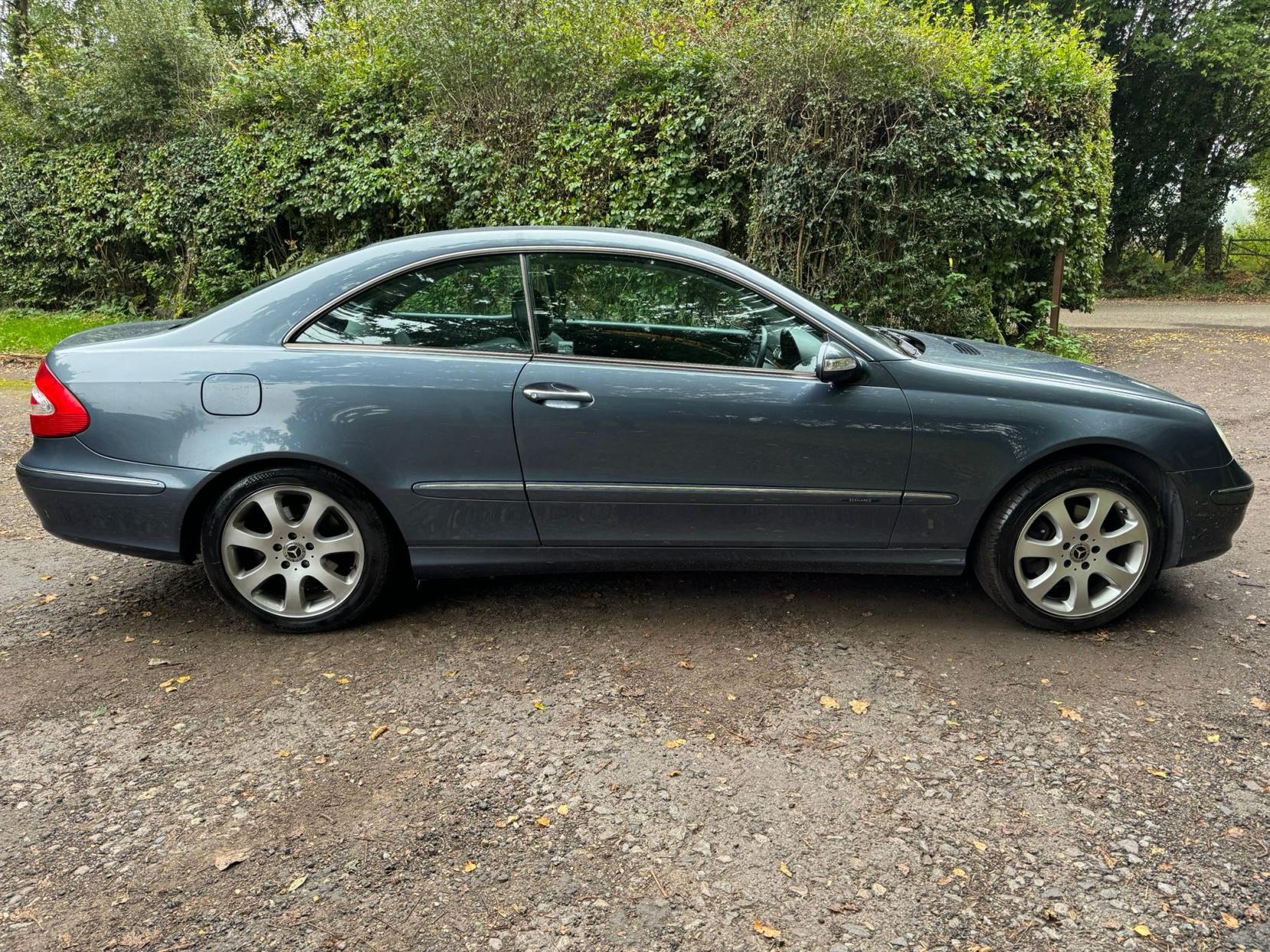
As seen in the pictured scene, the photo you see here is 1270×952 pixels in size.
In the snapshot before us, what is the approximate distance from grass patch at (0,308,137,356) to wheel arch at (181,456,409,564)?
1022 centimetres

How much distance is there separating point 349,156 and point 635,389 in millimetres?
9188

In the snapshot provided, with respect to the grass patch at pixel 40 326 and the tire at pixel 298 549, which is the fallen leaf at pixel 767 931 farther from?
the grass patch at pixel 40 326

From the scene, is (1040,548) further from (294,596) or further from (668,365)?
(294,596)

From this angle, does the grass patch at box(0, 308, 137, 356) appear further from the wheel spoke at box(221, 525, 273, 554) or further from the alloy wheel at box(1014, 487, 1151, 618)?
the alloy wheel at box(1014, 487, 1151, 618)

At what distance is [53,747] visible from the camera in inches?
121

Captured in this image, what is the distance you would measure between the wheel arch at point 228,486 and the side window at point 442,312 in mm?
491

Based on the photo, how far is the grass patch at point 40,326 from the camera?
12773mm

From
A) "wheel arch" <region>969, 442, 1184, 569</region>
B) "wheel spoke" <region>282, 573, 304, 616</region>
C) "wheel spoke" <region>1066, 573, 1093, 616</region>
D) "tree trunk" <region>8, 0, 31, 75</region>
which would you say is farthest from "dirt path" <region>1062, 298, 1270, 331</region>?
"tree trunk" <region>8, 0, 31, 75</region>

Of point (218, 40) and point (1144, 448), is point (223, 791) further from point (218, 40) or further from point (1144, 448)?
point (218, 40)

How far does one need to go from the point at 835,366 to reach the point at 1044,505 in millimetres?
1030

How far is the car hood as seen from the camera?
154 inches

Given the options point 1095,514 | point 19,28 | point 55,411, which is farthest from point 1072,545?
point 19,28

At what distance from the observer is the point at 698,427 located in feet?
12.2

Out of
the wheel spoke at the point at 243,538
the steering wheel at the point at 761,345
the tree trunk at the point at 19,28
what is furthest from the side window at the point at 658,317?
the tree trunk at the point at 19,28
